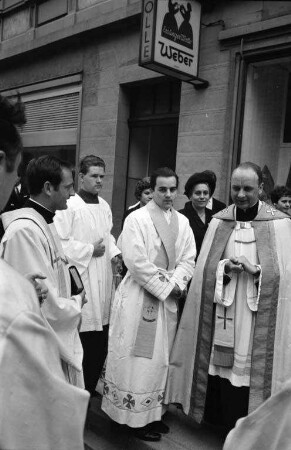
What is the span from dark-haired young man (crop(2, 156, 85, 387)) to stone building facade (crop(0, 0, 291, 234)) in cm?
409

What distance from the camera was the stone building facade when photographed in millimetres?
6617

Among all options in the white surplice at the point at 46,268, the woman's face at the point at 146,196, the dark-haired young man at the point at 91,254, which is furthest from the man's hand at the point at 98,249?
the woman's face at the point at 146,196

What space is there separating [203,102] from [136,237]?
3.83 m

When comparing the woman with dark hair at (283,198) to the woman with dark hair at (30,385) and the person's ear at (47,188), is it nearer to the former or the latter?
the person's ear at (47,188)

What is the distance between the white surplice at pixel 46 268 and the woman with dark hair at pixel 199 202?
7.75 ft

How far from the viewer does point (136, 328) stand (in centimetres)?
380

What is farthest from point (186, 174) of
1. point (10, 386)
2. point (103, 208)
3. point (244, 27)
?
point (10, 386)

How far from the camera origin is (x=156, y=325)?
12.5 ft

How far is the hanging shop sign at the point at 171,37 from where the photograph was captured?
6406mm

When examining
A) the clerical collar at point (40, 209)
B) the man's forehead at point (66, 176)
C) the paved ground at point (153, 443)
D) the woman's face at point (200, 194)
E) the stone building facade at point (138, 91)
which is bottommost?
the paved ground at point (153, 443)

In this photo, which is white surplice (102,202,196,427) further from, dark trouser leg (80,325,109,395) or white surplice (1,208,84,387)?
white surplice (1,208,84,387)

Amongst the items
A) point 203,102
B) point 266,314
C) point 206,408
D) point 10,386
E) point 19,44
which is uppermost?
point 19,44

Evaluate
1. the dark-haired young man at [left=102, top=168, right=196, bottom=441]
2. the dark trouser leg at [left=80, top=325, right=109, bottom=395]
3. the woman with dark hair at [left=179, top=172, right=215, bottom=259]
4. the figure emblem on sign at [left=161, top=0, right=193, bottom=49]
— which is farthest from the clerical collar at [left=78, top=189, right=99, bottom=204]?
the figure emblem on sign at [left=161, top=0, right=193, bottom=49]

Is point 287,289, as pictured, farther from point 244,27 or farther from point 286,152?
point 244,27
